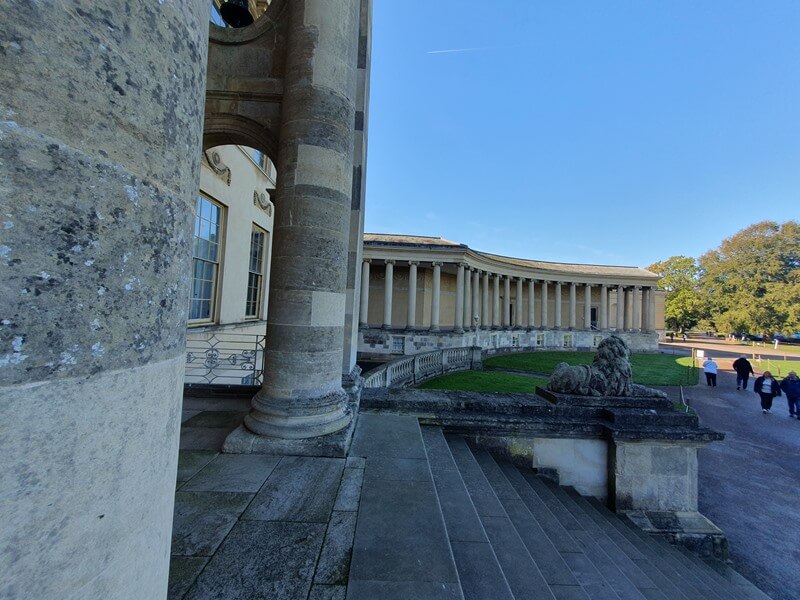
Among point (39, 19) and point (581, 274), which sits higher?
point (581, 274)

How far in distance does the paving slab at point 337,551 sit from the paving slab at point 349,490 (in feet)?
0.33

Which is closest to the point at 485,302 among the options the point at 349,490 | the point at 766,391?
the point at 766,391

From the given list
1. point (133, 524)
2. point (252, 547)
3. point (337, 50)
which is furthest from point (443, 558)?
point (337, 50)

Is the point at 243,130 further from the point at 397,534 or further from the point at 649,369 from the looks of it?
the point at 649,369

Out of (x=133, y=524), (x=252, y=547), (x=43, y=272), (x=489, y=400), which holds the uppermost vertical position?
(x=43, y=272)

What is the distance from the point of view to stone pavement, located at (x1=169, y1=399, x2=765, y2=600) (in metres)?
2.18

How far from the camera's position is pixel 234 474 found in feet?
11.1

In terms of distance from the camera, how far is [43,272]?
32.9 inches

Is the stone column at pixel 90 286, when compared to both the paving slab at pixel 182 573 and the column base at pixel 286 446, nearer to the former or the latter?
the paving slab at pixel 182 573

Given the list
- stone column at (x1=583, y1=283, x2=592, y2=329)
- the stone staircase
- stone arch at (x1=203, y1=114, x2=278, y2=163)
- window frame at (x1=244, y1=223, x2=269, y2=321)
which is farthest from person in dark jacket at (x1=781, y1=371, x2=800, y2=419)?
stone column at (x1=583, y1=283, x2=592, y2=329)

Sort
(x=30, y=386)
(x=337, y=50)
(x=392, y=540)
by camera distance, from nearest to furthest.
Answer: (x=30, y=386)
(x=392, y=540)
(x=337, y=50)

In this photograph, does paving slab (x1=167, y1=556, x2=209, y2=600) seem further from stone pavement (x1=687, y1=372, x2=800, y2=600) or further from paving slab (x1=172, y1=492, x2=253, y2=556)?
stone pavement (x1=687, y1=372, x2=800, y2=600)

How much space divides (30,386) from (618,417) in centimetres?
622

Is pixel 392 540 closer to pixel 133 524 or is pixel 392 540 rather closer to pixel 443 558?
pixel 443 558
